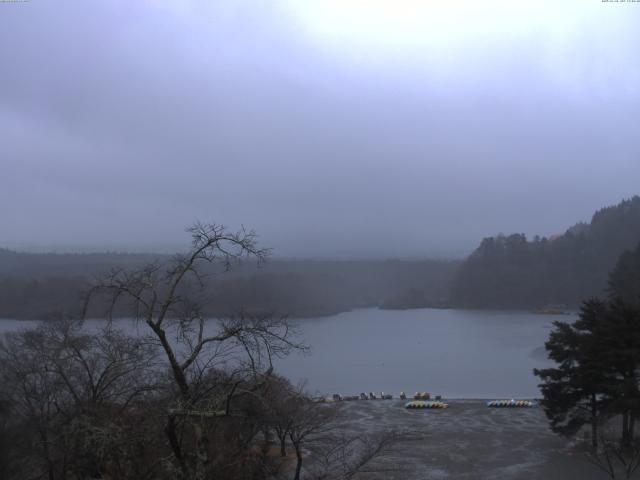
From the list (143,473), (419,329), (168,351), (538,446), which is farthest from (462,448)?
(419,329)

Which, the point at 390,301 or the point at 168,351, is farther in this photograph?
the point at 390,301

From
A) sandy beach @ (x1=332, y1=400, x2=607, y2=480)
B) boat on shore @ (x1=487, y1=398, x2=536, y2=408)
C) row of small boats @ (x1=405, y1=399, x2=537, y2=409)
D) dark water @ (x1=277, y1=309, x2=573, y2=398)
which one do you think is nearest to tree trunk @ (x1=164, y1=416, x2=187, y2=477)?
sandy beach @ (x1=332, y1=400, x2=607, y2=480)

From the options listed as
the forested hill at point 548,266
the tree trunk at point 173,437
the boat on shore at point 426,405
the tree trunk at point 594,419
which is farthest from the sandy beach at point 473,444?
the forested hill at point 548,266

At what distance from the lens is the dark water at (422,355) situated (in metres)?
24.6

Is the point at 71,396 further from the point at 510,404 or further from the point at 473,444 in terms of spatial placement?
the point at 510,404

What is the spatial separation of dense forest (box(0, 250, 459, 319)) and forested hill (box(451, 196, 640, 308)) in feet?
14.4

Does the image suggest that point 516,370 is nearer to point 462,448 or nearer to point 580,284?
point 462,448

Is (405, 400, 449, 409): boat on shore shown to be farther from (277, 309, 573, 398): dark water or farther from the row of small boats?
(277, 309, 573, 398): dark water

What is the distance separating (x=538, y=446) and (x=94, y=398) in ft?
35.3

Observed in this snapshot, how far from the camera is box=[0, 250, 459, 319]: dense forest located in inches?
1299

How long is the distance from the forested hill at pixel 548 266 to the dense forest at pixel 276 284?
4404mm

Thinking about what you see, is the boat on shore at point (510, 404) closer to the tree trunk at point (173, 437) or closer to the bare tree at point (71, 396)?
the bare tree at point (71, 396)

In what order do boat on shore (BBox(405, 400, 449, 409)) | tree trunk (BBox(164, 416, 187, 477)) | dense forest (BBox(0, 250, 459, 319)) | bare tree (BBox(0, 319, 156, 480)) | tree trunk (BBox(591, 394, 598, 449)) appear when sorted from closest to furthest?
tree trunk (BBox(164, 416, 187, 477)), bare tree (BBox(0, 319, 156, 480)), tree trunk (BBox(591, 394, 598, 449)), boat on shore (BBox(405, 400, 449, 409)), dense forest (BBox(0, 250, 459, 319))

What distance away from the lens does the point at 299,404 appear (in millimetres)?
8766
